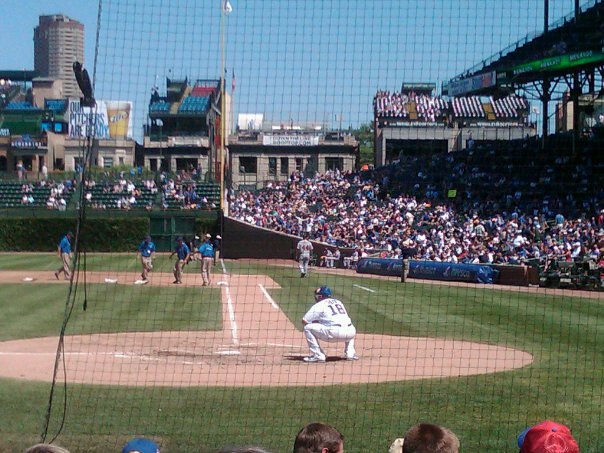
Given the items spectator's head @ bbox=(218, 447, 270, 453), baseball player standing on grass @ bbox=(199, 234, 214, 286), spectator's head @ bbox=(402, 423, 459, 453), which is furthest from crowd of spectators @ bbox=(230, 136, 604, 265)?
spectator's head @ bbox=(218, 447, 270, 453)

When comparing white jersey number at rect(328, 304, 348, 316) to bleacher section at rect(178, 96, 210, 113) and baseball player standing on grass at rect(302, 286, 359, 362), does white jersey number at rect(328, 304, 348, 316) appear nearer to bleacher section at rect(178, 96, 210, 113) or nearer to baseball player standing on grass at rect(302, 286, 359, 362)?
baseball player standing on grass at rect(302, 286, 359, 362)

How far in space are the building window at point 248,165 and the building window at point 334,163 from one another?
2374mm

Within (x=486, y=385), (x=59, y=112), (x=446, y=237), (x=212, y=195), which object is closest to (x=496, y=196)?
(x=446, y=237)

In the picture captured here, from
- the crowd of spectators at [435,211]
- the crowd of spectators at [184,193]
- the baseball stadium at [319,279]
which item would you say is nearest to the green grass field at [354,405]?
the baseball stadium at [319,279]

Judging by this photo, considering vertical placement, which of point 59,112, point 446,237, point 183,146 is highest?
point 59,112

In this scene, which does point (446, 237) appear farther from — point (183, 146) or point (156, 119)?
point (156, 119)

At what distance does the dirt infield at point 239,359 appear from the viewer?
1213cm

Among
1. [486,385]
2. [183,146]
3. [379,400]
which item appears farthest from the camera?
[183,146]

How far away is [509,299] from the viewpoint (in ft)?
77.3

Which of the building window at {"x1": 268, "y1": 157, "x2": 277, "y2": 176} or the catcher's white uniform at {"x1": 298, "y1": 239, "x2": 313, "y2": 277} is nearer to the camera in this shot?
the building window at {"x1": 268, "y1": 157, "x2": 277, "y2": 176}

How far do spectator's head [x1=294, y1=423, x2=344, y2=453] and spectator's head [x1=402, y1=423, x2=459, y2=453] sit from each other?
1.12ft

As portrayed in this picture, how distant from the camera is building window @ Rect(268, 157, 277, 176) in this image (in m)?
24.3

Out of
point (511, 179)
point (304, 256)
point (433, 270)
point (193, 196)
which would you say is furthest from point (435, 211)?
point (193, 196)

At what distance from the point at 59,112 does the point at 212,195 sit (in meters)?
55.4
